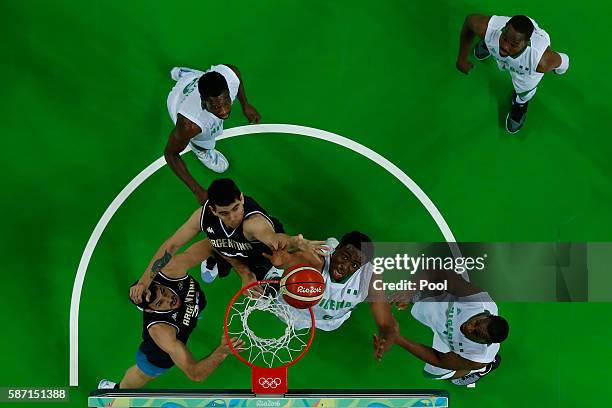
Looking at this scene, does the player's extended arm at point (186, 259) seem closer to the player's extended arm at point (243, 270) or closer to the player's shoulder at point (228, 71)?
the player's extended arm at point (243, 270)

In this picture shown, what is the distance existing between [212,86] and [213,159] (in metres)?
1.14

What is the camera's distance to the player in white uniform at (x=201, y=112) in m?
5.93

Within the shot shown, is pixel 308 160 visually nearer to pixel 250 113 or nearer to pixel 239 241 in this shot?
pixel 250 113

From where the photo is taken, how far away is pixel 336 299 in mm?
6535

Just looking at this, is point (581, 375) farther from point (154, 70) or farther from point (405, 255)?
point (154, 70)

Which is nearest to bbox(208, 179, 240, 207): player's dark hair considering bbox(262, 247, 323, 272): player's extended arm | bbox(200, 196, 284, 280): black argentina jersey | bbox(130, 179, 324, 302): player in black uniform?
bbox(130, 179, 324, 302): player in black uniform

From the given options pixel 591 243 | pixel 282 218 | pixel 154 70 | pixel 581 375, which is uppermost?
pixel 154 70

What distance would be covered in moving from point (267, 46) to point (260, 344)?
309 cm

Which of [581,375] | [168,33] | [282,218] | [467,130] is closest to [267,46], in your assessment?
[168,33]

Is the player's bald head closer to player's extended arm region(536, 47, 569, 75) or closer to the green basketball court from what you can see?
player's extended arm region(536, 47, 569, 75)

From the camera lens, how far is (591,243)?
23.1 feet

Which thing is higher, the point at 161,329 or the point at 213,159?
the point at 213,159

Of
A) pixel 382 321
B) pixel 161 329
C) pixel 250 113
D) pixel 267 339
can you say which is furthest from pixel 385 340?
pixel 250 113

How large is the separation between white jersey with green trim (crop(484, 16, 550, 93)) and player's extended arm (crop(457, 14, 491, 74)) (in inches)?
2.7
